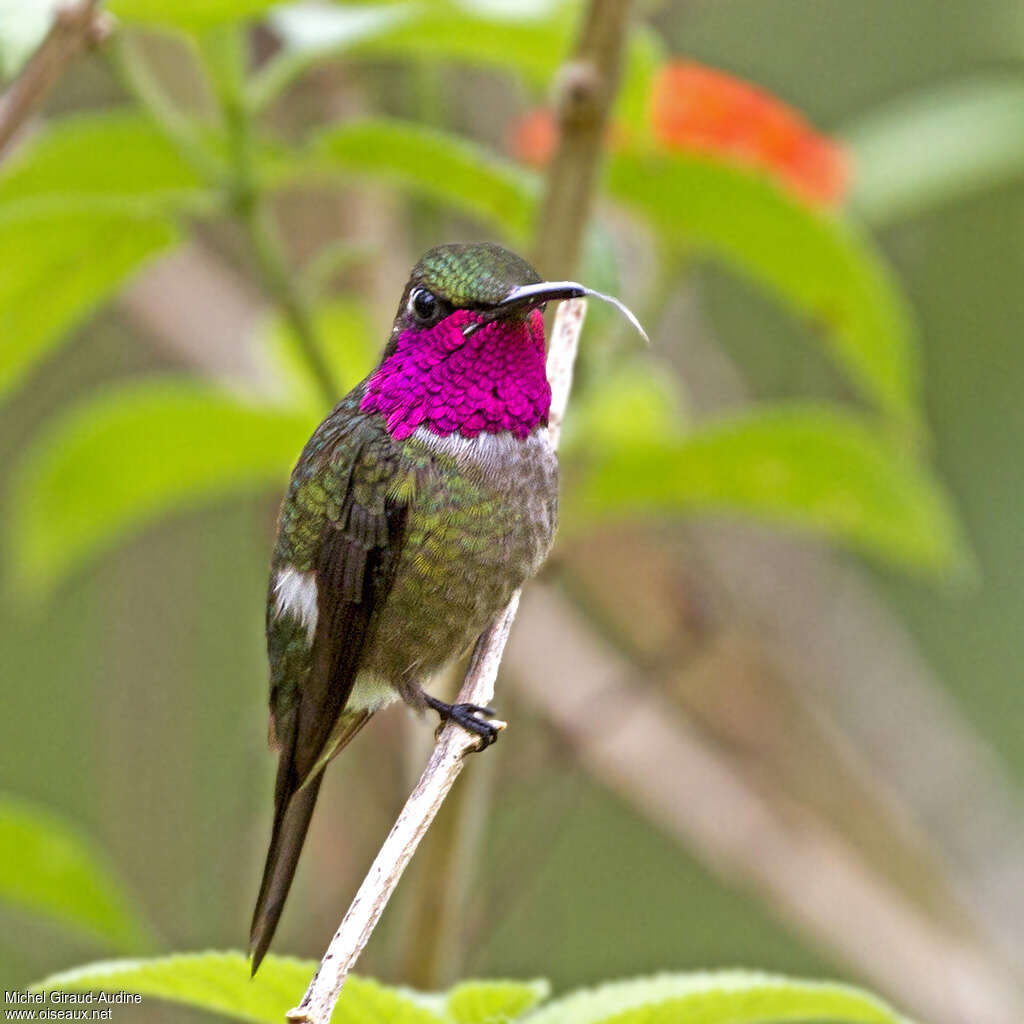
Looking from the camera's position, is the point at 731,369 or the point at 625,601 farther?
the point at 731,369

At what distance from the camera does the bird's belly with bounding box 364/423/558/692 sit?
6.36 feet

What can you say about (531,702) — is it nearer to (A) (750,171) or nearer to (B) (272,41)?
(A) (750,171)

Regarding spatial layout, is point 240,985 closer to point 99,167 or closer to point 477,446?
point 477,446

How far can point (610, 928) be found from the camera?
20.7ft

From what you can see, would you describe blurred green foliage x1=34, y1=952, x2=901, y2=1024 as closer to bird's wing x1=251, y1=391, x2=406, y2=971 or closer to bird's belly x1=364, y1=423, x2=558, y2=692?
bird's wing x1=251, y1=391, x2=406, y2=971

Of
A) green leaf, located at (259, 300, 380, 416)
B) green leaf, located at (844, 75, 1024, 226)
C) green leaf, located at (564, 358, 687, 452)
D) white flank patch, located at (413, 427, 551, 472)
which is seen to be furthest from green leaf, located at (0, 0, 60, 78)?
green leaf, located at (844, 75, 1024, 226)

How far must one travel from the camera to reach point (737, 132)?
2674 millimetres

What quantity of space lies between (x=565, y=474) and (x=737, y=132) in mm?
661

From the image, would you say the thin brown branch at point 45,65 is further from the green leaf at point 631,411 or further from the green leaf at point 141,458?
the green leaf at point 631,411

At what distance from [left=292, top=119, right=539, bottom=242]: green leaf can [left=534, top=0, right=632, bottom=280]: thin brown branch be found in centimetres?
12

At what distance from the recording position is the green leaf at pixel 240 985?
143 cm

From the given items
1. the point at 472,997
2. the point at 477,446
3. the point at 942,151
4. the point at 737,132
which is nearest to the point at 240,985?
the point at 472,997

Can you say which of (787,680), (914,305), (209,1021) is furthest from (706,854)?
(914,305)

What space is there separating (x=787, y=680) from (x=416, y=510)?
5.68ft
